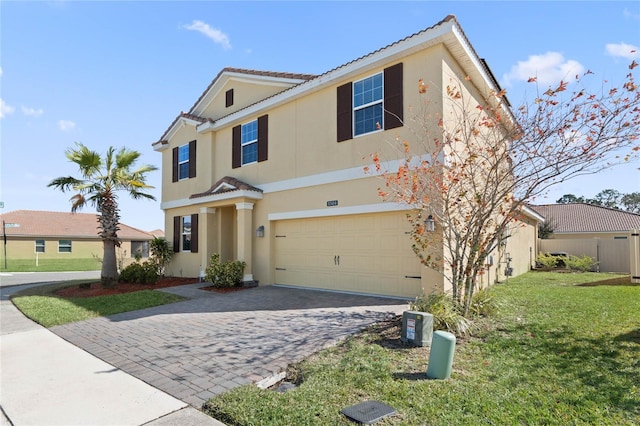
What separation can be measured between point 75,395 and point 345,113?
354 inches

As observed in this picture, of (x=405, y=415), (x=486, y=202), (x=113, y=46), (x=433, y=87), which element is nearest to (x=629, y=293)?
(x=486, y=202)

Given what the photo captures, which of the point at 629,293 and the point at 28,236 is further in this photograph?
the point at 28,236

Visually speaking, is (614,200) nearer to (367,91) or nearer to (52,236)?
(367,91)

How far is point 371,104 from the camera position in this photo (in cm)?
1018

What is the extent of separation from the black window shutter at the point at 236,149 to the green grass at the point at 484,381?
981 centimetres

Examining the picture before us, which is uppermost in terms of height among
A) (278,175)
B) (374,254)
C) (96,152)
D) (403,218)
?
(96,152)

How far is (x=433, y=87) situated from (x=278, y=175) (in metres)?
5.92

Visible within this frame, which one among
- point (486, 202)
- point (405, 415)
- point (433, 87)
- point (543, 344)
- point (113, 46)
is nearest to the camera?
point (405, 415)

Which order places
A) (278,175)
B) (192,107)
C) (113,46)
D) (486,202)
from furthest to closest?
(192,107), (278,175), (113,46), (486,202)

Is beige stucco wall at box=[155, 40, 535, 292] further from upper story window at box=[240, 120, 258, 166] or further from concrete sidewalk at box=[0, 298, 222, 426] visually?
concrete sidewalk at box=[0, 298, 222, 426]

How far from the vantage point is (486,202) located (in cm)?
694

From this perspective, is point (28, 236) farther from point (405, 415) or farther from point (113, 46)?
point (405, 415)

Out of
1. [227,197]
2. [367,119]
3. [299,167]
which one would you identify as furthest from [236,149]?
[367,119]

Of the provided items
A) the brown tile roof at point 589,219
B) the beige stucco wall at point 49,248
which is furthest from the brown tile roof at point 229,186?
the beige stucco wall at point 49,248
